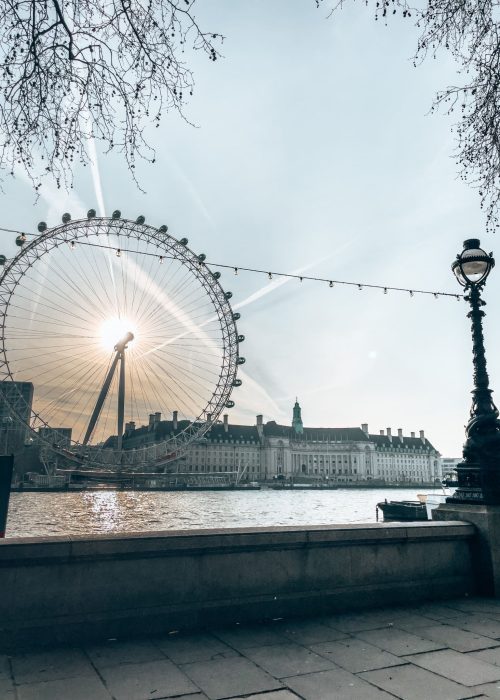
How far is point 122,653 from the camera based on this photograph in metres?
3.81

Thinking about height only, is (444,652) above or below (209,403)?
below

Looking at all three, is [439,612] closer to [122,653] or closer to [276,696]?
[276,696]

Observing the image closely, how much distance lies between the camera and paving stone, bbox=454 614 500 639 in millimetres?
4434

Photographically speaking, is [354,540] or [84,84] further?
[354,540]

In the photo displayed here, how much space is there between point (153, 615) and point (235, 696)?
52.6 inches

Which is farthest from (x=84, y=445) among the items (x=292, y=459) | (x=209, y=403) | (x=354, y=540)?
(x=292, y=459)

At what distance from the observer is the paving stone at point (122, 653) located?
3.65 metres

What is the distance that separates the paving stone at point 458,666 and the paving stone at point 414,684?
9 cm

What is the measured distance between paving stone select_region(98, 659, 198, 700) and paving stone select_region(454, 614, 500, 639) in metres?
2.54

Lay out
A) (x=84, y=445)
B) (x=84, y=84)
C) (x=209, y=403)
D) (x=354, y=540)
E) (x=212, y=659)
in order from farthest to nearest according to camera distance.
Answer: (x=84, y=445) < (x=209, y=403) < (x=354, y=540) < (x=84, y=84) < (x=212, y=659)

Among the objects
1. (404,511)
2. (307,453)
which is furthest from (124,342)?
(307,453)

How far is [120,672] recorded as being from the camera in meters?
3.45

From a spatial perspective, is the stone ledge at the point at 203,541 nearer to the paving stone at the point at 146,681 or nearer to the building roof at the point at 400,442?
the paving stone at the point at 146,681

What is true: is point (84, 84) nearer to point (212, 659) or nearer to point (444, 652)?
point (212, 659)
